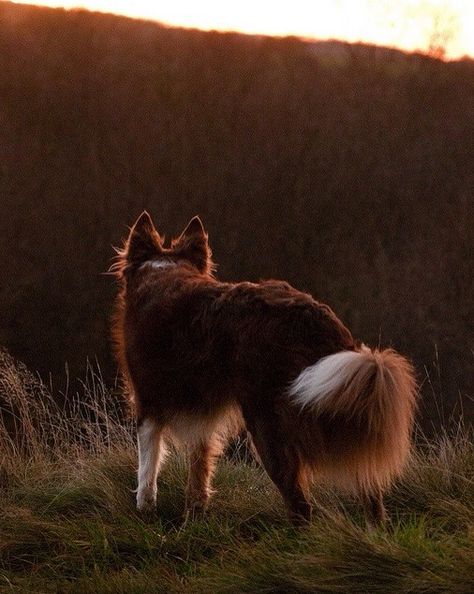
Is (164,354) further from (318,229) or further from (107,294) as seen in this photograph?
(318,229)

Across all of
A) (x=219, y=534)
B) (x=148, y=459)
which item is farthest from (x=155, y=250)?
(x=219, y=534)

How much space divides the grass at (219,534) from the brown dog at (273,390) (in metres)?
0.20

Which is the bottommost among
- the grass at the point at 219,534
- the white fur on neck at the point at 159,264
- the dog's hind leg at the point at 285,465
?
the grass at the point at 219,534

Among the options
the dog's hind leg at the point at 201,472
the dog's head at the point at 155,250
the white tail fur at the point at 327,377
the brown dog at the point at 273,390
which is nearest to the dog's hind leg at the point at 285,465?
the brown dog at the point at 273,390

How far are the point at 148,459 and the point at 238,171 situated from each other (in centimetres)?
1195

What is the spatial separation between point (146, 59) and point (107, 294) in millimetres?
5012

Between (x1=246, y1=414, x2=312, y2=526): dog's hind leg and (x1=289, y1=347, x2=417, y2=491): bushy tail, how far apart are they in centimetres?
11

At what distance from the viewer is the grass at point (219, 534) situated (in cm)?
338

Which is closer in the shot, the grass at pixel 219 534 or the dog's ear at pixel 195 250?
the grass at pixel 219 534

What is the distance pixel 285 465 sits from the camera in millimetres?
4008

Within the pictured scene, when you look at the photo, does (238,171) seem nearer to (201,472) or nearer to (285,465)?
(201,472)

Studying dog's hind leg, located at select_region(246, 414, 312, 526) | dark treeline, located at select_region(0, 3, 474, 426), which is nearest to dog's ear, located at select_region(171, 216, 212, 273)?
dog's hind leg, located at select_region(246, 414, 312, 526)

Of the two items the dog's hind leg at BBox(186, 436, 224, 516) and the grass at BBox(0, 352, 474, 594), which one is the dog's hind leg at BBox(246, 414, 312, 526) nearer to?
the grass at BBox(0, 352, 474, 594)

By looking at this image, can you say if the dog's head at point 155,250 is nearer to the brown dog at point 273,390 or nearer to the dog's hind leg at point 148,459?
the brown dog at point 273,390
